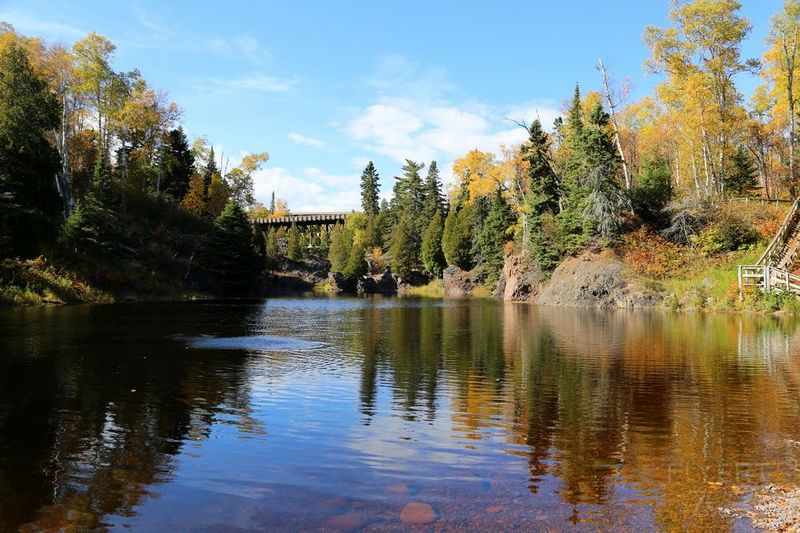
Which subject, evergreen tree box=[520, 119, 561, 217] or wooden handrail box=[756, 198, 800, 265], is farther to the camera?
evergreen tree box=[520, 119, 561, 217]

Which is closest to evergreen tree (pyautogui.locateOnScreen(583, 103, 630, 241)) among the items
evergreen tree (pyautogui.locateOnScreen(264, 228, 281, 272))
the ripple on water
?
the ripple on water

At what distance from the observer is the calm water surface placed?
7.19 metres

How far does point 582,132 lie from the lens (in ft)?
183

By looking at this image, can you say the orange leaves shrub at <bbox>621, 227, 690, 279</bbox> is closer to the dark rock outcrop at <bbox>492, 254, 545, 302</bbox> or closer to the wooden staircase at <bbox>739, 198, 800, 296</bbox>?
the wooden staircase at <bbox>739, 198, 800, 296</bbox>

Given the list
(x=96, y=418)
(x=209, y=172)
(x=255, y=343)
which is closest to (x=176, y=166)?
(x=209, y=172)

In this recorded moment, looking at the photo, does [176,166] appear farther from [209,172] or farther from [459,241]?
[459,241]

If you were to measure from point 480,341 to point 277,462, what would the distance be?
1691 centimetres

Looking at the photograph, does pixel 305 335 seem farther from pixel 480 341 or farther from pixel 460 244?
pixel 460 244

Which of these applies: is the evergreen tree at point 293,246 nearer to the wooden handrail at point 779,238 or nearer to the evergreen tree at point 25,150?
the evergreen tree at point 25,150

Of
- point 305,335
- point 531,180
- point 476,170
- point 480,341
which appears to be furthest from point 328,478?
point 476,170

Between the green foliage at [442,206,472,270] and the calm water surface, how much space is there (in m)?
68.7

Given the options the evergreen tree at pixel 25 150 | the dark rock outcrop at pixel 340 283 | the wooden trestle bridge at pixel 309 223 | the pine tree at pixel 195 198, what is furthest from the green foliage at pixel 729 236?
the wooden trestle bridge at pixel 309 223

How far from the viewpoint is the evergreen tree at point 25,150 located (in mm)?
44844

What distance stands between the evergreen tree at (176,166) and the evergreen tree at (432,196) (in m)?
41.3
